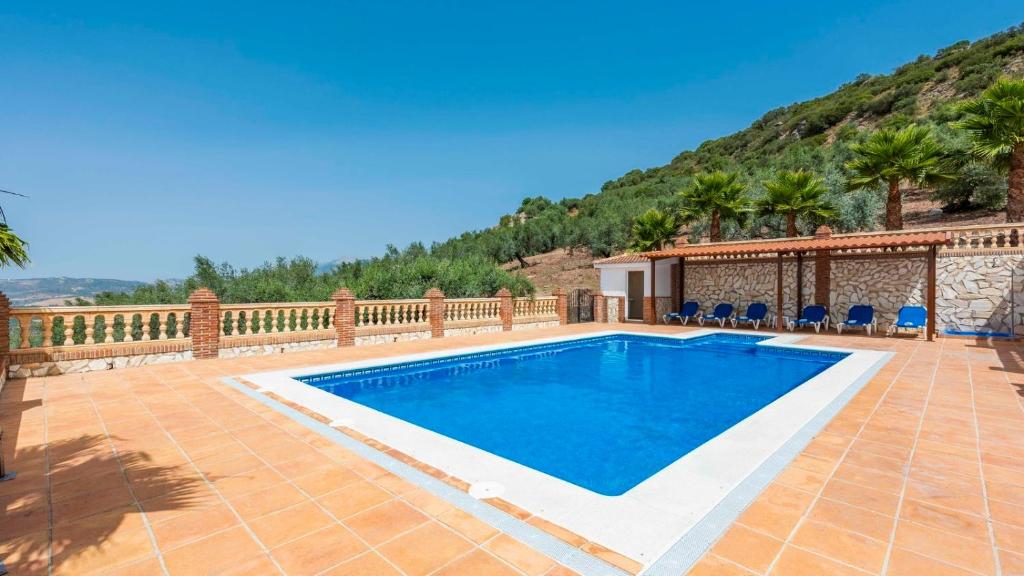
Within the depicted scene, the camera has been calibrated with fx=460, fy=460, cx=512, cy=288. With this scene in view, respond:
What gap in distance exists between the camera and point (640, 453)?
530cm

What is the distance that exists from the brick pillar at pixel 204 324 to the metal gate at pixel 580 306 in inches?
532

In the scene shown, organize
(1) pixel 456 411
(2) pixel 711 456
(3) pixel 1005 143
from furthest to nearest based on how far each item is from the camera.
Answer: (3) pixel 1005 143, (1) pixel 456 411, (2) pixel 711 456

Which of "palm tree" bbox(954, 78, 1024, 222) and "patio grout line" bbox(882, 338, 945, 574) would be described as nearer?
"patio grout line" bbox(882, 338, 945, 574)

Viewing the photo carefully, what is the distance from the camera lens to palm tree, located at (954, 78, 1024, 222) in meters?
13.2

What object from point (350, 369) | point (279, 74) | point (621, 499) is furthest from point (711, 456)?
point (279, 74)

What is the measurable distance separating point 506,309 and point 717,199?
10.9m

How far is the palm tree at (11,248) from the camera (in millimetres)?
3199

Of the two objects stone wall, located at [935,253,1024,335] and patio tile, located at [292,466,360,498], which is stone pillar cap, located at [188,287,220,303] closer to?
patio tile, located at [292,466,360,498]

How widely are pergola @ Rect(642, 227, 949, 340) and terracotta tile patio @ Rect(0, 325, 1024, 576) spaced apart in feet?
29.4

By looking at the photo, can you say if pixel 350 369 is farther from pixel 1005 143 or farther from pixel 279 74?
pixel 1005 143

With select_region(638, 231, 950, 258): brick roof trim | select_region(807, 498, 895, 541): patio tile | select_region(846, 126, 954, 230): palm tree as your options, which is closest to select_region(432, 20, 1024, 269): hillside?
select_region(846, 126, 954, 230): palm tree

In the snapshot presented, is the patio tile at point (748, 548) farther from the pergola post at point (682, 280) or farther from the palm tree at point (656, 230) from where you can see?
the palm tree at point (656, 230)

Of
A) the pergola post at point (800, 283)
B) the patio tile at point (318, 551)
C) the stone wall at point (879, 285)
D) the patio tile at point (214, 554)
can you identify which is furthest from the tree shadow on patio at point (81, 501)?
the stone wall at point (879, 285)

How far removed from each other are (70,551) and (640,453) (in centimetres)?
487
